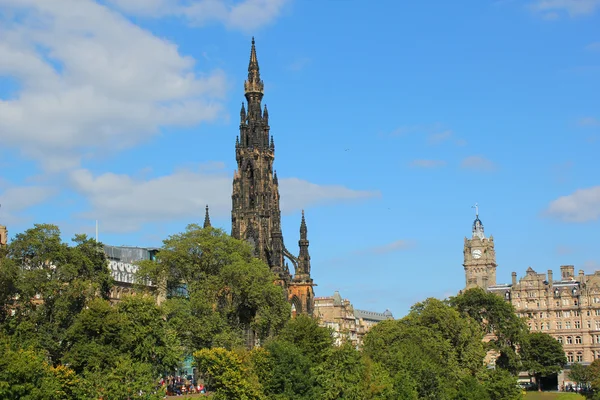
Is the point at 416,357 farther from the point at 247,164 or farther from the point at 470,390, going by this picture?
the point at 247,164

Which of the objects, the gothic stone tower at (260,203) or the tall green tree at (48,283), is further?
the gothic stone tower at (260,203)

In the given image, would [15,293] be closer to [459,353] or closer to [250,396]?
[250,396]

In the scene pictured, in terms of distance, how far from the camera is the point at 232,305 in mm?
111312

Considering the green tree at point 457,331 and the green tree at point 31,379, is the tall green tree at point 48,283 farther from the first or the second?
the green tree at point 457,331

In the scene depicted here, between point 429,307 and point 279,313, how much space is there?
90.5ft

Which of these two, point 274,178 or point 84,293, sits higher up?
point 274,178

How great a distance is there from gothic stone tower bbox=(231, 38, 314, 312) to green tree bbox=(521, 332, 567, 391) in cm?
4049

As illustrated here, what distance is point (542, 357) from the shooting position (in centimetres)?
16975

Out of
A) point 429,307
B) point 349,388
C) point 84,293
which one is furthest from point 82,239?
point 429,307

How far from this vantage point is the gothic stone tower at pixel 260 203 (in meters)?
162

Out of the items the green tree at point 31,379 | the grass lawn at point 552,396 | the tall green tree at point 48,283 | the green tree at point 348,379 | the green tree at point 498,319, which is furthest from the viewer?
the green tree at point 498,319

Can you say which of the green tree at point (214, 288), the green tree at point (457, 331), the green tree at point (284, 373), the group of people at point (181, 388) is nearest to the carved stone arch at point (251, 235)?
the green tree at point (457, 331)

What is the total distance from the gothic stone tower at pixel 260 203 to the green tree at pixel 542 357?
40.5m

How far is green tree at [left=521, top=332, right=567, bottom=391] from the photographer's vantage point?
167m
